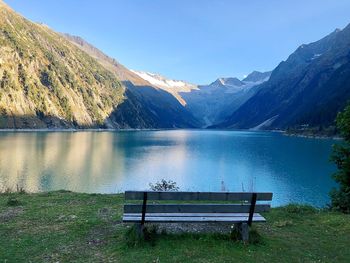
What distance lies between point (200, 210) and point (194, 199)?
0.71 metres

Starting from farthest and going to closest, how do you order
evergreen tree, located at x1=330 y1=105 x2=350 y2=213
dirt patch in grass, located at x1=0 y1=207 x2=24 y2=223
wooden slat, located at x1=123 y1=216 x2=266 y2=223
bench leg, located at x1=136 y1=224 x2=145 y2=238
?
evergreen tree, located at x1=330 y1=105 x2=350 y2=213
dirt patch in grass, located at x1=0 y1=207 x2=24 y2=223
bench leg, located at x1=136 y1=224 x2=145 y2=238
wooden slat, located at x1=123 y1=216 x2=266 y2=223

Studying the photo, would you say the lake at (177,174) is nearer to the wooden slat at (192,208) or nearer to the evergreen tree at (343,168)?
the evergreen tree at (343,168)

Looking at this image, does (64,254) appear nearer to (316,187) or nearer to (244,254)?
(244,254)

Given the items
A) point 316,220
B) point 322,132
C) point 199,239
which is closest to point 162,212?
point 199,239

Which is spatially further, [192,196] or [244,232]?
[244,232]

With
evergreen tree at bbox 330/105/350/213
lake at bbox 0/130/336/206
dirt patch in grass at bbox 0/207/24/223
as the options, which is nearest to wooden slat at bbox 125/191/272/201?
dirt patch in grass at bbox 0/207/24/223

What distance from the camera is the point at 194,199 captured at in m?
9.10

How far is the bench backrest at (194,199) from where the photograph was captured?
352 inches

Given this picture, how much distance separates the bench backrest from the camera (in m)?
8.93

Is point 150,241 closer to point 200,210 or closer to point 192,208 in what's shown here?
point 192,208

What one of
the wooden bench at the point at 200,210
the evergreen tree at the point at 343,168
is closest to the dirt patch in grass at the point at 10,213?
the wooden bench at the point at 200,210

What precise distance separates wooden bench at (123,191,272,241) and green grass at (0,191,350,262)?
60 cm

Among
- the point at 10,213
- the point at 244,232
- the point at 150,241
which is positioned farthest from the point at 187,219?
the point at 10,213

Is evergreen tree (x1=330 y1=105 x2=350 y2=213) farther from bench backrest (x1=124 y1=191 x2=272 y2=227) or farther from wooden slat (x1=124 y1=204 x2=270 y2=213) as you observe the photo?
wooden slat (x1=124 y1=204 x2=270 y2=213)
